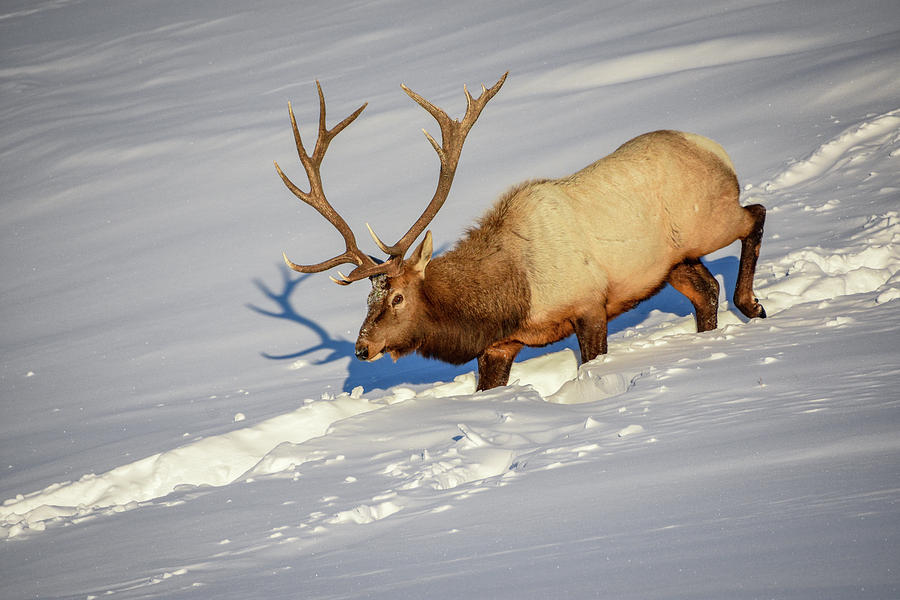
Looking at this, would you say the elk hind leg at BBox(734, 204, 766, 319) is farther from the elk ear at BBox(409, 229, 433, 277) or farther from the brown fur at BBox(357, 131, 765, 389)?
the elk ear at BBox(409, 229, 433, 277)

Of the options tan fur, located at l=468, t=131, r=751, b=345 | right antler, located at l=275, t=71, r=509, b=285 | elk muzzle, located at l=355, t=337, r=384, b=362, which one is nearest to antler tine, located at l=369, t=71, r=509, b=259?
right antler, located at l=275, t=71, r=509, b=285

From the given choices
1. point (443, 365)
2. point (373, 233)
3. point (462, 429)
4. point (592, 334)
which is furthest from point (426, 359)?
point (462, 429)

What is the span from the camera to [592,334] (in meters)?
5.64

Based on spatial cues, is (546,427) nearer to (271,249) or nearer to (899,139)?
(899,139)

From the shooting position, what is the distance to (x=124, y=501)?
4.97m

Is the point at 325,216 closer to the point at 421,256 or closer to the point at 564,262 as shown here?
the point at 421,256

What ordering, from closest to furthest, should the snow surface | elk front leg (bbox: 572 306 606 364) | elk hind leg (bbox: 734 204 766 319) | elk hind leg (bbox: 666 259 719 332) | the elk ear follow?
the snow surface
elk front leg (bbox: 572 306 606 364)
the elk ear
elk hind leg (bbox: 734 204 766 319)
elk hind leg (bbox: 666 259 719 332)

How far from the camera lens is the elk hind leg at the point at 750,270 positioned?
19.7 ft

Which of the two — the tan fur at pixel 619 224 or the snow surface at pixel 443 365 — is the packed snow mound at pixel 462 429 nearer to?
the snow surface at pixel 443 365

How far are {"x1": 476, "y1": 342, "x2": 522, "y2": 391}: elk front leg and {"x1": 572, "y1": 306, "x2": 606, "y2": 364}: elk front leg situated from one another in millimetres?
504

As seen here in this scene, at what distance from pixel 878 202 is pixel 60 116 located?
49.2 ft

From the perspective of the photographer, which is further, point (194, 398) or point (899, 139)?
point (899, 139)

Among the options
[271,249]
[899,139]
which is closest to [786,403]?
[899,139]

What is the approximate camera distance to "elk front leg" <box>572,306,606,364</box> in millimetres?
5633
